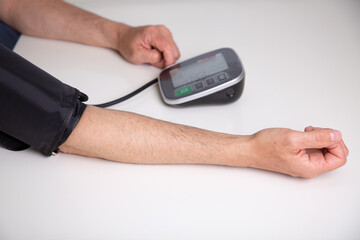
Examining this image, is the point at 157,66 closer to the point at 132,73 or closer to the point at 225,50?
the point at 132,73

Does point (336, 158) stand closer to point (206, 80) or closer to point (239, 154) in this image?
point (239, 154)

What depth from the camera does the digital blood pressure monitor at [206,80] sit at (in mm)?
771

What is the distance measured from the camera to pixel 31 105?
1.98ft

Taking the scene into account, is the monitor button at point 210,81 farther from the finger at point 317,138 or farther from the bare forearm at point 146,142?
the finger at point 317,138

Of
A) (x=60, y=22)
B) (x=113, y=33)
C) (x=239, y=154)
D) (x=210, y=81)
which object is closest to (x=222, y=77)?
(x=210, y=81)

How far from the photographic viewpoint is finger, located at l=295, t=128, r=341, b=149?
0.64m

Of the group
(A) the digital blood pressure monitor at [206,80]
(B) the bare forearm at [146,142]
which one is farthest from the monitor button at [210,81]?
(B) the bare forearm at [146,142]

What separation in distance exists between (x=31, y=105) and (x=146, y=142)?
220 mm

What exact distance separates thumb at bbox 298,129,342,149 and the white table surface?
71 millimetres

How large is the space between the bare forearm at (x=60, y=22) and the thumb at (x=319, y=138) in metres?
0.54

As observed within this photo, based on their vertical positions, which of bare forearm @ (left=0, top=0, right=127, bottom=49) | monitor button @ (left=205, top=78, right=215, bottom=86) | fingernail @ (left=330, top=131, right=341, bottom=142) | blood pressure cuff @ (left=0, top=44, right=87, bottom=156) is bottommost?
blood pressure cuff @ (left=0, top=44, right=87, bottom=156)

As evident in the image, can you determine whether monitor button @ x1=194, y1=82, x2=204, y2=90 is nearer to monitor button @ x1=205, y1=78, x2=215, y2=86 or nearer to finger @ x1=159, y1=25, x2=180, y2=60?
monitor button @ x1=205, y1=78, x2=215, y2=86

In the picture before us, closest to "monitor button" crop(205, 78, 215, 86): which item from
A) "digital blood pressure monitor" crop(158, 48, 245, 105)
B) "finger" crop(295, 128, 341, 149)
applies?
"digital blood pressure monitor" crop(158, 48, 245, 105)

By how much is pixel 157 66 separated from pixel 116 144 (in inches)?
11.3
